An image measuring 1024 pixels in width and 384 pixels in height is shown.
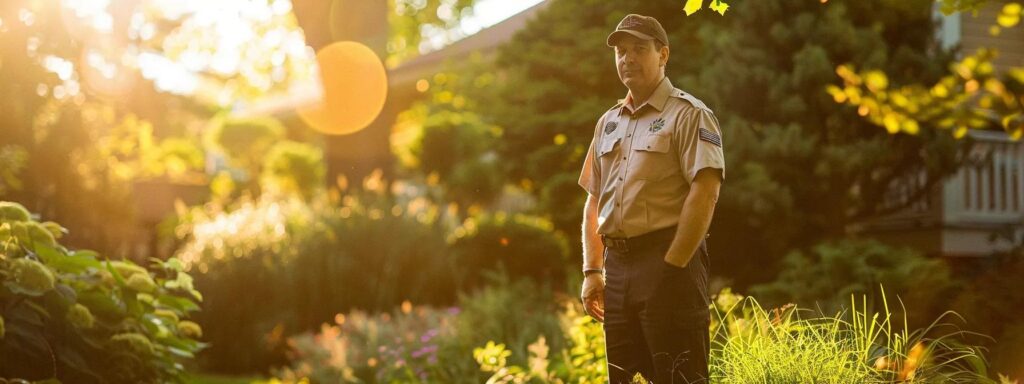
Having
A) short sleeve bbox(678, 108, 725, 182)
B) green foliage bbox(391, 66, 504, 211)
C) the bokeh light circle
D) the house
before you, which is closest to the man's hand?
short sleeve bbox(678, 108, 725, 182)

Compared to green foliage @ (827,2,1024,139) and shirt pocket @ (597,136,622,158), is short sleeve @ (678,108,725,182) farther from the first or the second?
green foliage @ (827,2,1024,139)

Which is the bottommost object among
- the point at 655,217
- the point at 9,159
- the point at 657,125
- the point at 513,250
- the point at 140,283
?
the point at 140,283

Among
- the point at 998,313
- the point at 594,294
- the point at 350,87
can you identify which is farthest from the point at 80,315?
the point at 350,87

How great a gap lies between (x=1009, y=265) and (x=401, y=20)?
22745 mm

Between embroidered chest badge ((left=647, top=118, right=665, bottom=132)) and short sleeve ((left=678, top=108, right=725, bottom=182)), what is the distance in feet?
0.29

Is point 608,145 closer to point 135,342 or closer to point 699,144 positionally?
point 699,144

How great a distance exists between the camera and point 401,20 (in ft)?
101

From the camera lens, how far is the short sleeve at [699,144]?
Result: 13.9 feet

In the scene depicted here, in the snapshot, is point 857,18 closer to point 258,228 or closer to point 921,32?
point 921,32

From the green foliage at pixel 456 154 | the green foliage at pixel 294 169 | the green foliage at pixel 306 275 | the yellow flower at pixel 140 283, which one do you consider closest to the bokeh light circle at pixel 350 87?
the green foliage at pixel 456 154

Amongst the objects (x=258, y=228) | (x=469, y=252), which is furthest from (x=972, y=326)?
Result: (x=258, y=228)

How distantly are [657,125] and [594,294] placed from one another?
2.38 ft

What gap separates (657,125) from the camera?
4449 millimetres

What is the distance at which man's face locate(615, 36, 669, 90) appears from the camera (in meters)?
4.43
